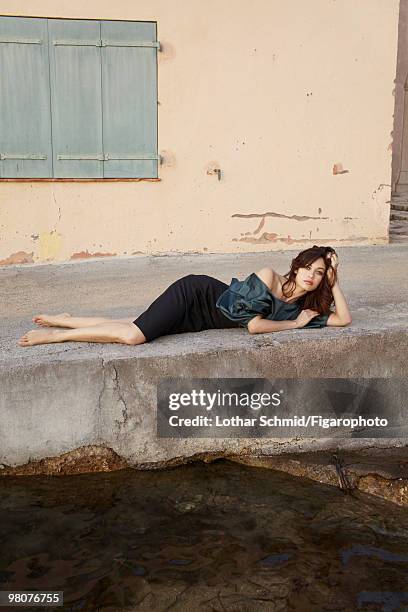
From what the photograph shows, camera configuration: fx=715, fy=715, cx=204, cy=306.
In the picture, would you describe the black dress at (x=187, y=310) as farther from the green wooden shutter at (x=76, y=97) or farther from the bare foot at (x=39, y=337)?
the green wooden shutter at (x=76, y=97)

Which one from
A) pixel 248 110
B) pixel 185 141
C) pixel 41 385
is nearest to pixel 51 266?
pixel 185 141

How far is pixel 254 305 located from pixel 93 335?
96 centimetres

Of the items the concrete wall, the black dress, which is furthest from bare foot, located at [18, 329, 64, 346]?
the concrete wall

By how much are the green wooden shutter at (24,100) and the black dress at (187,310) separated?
130 inches

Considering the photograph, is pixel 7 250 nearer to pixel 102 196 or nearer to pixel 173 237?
pixel 102 196

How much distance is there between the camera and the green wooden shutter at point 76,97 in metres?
6.94

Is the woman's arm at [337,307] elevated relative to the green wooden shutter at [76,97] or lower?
lower

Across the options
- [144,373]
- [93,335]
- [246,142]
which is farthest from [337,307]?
[246,142]

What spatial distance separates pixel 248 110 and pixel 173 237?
1540mm

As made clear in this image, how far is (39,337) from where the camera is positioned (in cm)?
411

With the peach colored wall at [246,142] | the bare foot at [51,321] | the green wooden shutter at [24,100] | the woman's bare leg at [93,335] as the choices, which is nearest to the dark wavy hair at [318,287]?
the woman's bare leg at [93,335]

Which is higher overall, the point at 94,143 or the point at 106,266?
the point at 94,143

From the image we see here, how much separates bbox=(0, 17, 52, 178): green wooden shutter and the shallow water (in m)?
4.05

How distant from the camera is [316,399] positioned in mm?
4180
